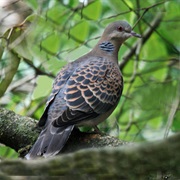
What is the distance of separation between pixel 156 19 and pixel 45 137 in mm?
2090

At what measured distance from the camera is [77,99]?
333cm

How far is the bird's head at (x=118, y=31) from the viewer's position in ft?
14.1

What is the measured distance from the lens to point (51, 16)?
169 inches

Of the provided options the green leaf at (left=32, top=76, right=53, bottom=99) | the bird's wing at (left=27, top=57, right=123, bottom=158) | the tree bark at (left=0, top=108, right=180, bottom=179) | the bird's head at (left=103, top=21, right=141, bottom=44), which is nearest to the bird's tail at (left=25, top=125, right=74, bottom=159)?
the bird's wing at (left=27, top=57, right=123, bottom=158)

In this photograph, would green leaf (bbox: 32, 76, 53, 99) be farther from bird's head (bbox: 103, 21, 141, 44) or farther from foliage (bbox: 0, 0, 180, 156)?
bird's head (bbox: 103, 21, 141, 44)

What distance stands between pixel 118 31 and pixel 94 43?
0.83ft

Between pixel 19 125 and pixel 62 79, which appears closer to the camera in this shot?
pixel 19 125

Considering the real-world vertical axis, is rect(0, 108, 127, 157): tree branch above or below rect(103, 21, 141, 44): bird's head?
above

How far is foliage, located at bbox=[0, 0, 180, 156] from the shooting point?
3.93m

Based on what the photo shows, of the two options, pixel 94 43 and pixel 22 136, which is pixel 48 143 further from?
pixel 94 43

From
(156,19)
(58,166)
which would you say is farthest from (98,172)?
(156,19)

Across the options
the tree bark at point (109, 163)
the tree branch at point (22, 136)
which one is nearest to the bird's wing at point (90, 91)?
the tree branch at point (22, 136)

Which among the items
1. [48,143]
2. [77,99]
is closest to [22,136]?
[48,143]

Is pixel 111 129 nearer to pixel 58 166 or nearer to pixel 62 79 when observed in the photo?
pixel 62 79
